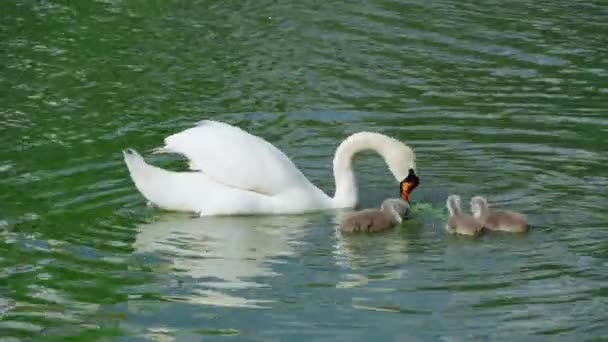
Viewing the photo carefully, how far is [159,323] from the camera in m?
8.97

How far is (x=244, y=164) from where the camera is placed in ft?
38.5

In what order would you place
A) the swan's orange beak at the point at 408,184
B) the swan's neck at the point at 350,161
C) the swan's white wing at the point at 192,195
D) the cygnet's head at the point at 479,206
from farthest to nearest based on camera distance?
the swan's neck at the point at 350,161
the swan's orange beak at the point at 408,184
the swan's white wing at the point at 192,195
the cygnet's head at the point at 479,206

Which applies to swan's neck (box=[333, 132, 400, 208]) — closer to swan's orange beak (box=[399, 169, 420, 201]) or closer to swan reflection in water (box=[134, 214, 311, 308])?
swan's orange beak (box=[399, 169, 420, 201])

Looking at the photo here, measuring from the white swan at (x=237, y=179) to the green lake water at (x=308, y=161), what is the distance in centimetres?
19

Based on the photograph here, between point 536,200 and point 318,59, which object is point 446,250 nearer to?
point 536,200

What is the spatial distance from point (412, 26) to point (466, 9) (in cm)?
148

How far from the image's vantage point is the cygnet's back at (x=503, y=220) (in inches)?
417

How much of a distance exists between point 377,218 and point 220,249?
3.82 ft

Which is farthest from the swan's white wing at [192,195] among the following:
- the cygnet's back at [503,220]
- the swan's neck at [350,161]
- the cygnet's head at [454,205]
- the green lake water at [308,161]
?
the cygnet's back at [503,220]

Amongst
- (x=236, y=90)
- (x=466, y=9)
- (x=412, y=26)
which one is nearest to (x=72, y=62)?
(x=236, y=90)

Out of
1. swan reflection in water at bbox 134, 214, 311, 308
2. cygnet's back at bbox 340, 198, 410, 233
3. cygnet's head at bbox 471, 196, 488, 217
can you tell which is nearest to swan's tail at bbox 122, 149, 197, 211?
swan reflection in water at bbox 134, 214, 311, 308

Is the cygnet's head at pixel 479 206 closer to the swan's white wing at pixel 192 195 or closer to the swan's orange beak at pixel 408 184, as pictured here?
the swan's orange beak at pixel 408 184

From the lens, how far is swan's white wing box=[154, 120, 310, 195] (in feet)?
38.5

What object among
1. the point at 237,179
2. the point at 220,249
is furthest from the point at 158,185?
the point at 220,249
